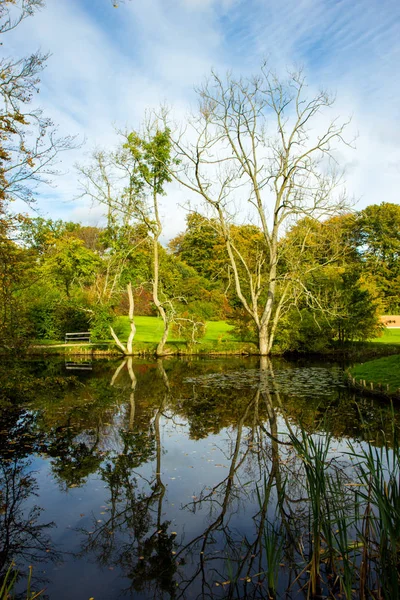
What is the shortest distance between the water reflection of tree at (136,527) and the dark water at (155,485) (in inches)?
0.7

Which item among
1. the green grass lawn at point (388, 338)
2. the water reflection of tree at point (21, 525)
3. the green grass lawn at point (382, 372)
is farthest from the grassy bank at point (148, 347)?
the water reflection of tree at point (21, 525)

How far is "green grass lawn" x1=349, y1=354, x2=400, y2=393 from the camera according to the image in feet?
43.4

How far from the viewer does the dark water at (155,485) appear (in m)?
4.36

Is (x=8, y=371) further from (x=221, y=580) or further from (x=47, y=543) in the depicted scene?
(x=221, y=580)

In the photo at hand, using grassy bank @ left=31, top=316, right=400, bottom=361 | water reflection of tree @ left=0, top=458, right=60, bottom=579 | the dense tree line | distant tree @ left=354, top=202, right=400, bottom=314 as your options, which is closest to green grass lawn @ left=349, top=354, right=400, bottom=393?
the dense tree line

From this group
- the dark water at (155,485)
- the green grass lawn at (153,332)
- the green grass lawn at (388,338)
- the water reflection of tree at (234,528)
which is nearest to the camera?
the water reflection of tree at (234,528)

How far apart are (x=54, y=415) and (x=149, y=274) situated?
18.0 metres

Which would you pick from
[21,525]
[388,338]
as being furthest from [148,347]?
[21,525]

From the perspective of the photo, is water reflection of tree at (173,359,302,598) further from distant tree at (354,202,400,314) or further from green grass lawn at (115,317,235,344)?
distant tree at (354,202,400,314)

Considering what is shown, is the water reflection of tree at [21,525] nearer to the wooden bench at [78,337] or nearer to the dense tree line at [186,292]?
the dense tree line at [186,292]

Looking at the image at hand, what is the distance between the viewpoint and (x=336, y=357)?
26.3m

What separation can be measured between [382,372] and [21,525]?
41.4 feet

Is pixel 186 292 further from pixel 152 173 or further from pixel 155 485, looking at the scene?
pixel 155 485

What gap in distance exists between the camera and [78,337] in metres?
31.0
